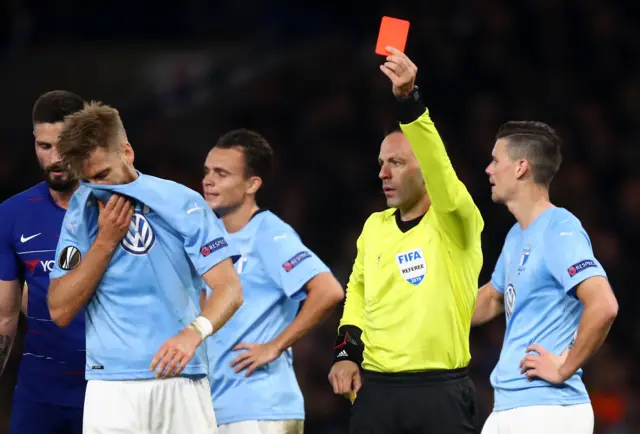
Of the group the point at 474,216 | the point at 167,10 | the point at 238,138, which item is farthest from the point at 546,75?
the point at 474,216

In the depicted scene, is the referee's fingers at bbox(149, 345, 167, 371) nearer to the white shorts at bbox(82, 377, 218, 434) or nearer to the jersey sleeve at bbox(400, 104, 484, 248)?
the white shorts at bbox(82, 377, 218, 434)

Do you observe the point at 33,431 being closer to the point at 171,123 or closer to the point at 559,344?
the point at 559,344

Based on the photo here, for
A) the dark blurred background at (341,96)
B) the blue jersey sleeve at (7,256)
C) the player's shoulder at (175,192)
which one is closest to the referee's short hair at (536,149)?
the player's shoulder at (175,192)

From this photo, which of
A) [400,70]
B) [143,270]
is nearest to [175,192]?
[143,270]

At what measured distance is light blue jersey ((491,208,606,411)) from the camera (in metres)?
4.74

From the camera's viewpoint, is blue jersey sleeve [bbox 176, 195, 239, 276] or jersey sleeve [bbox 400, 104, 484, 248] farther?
jersey sleeve [bbox 400, 104, 484, 248]

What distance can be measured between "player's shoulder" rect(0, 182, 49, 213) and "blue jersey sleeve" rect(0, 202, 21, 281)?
0.07 meters

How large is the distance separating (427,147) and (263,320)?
145 centimetres

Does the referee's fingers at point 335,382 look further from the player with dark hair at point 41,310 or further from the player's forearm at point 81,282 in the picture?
the player's forearm at point 81,282

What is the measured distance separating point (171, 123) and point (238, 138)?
27.4 feet

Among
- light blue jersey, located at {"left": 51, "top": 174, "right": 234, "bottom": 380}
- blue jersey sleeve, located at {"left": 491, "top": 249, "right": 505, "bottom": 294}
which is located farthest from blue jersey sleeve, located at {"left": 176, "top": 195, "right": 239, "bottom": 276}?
blue jersey sleeve, located at {"left": 491, "top": 249, "right": 505, "bottom": 294}

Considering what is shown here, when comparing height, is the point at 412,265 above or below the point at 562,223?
below

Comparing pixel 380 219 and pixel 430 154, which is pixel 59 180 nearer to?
pixel 380 219

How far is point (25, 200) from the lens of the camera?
18.0ft
